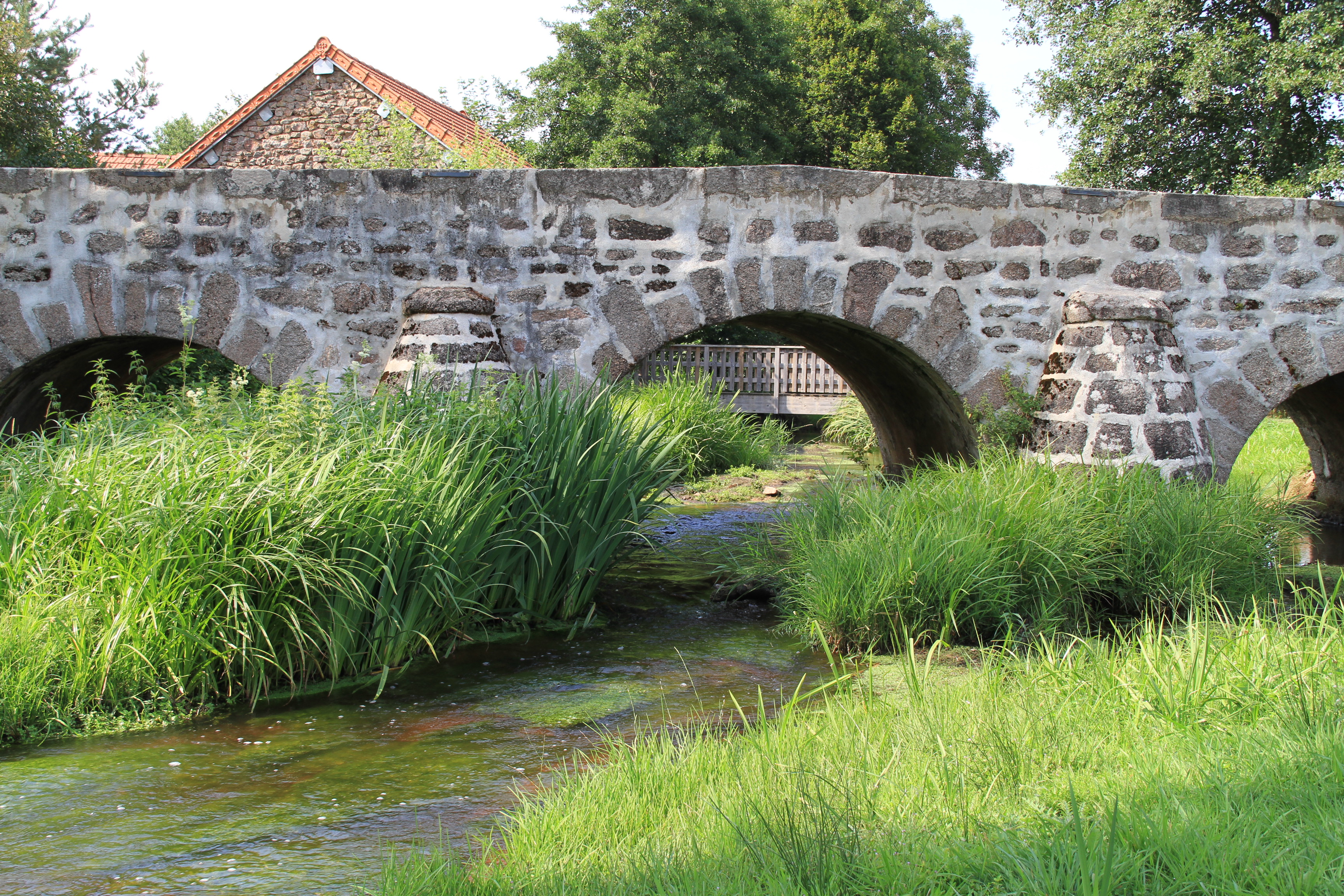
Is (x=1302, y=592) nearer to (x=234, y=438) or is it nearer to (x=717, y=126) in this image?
(x=234, y=438)

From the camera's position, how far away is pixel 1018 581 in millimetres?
4348

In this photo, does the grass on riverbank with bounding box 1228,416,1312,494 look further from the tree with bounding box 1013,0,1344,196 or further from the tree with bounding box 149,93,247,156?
the tree with bounding box 149,93,247,156

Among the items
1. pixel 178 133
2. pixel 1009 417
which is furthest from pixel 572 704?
pixel 178 133

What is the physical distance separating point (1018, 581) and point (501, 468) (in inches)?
Result: 88.0

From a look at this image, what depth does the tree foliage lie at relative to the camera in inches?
724

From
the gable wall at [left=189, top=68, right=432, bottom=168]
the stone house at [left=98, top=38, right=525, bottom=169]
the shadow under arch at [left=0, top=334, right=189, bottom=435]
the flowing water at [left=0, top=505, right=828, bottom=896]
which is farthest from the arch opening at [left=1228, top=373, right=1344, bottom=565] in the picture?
the gable wall at [left=189, top=68, right=432, bottom=168]

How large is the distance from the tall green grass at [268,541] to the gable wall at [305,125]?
39.7ft

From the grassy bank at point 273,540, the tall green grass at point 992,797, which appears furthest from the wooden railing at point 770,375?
the tall green grass at point 992,797

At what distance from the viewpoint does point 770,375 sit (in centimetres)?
1612

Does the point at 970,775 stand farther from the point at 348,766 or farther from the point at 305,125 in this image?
the point at 305,125

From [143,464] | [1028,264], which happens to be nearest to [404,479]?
[143,464]

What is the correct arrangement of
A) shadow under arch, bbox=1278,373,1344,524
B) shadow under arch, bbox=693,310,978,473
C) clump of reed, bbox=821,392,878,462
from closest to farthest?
1. shadow under arch, bbox=693,310,978,473
2. shadow under arch, bbox=1278,373,1344,524
3. clump of reed, bbox=821,392,878,462

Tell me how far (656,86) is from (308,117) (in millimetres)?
6491

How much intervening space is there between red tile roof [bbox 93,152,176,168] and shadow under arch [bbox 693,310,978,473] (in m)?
10.2
